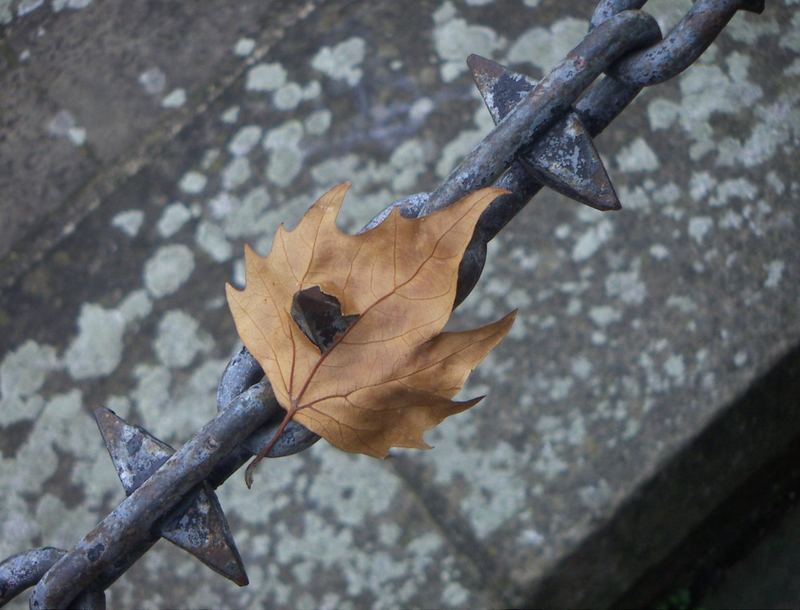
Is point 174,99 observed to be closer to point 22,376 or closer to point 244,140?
point 244,140

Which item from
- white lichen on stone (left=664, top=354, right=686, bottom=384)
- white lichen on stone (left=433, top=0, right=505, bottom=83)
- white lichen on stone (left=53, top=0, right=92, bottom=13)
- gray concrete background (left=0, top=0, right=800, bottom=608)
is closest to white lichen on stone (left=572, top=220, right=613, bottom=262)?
gray concrete background (left=0, top=0, right=800, bottom=608)

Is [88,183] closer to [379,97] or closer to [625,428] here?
[379,97]

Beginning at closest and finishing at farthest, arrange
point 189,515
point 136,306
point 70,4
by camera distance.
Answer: point 189,515 → point 136,306 → point 70,4

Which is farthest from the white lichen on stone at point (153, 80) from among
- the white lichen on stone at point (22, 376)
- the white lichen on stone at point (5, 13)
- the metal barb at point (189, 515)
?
the metal barb at point (189, 515)

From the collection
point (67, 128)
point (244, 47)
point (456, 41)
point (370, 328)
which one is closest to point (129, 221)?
point (67, 128)

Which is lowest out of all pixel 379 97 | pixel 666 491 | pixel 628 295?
pixel 666 491

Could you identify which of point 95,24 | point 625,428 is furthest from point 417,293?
point 95,24
